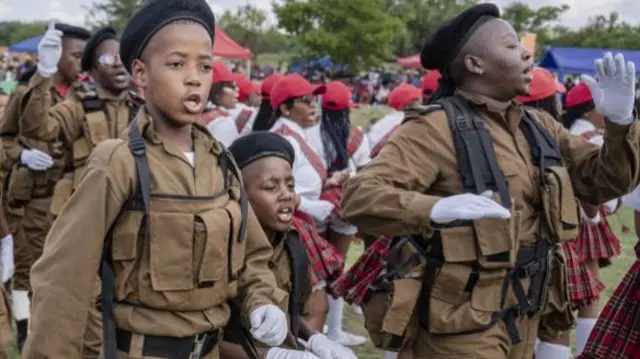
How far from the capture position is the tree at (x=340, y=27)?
4450 cm

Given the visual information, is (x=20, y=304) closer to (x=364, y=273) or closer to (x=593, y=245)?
(x=364, y=273)

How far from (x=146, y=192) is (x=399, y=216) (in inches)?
46.8

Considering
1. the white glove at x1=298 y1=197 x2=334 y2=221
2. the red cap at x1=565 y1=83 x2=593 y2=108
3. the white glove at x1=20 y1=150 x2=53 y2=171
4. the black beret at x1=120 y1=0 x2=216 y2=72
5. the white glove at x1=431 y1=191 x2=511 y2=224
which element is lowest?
the white glove at x1=20 y1=150 x2=53 y2=171

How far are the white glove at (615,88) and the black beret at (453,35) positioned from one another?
1.90 feet

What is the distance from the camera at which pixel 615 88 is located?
353 centimetres

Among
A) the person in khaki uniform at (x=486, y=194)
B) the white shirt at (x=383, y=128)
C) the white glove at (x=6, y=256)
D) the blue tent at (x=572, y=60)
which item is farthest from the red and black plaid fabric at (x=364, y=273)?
the blue tent at (x=572, y=60)

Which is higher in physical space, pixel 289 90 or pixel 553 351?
pixel 289 90

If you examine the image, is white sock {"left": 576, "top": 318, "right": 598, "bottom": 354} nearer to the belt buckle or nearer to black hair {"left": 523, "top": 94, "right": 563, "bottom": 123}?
black hair {"left": 523, "top": 94, "right": 563, "bottom": 123}

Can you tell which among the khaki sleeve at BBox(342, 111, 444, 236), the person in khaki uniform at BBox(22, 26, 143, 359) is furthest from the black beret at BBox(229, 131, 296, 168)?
the person in khaki uniform at BBox(22, 26, 143, 359)

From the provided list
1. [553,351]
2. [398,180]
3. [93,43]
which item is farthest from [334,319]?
[398,180]

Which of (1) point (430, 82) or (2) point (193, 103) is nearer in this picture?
(2) point (193, 103)

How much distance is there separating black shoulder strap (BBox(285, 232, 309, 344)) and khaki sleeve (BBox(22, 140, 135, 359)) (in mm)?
1321

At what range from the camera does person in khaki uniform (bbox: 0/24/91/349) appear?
20.9 feet

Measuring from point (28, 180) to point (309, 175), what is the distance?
2.21 metres
